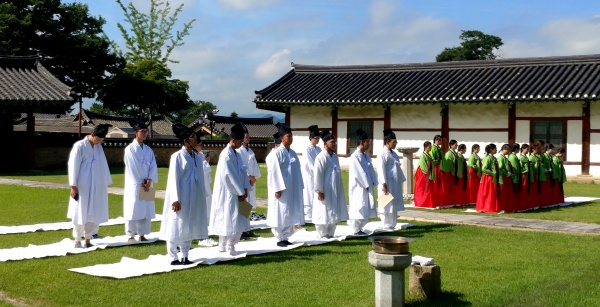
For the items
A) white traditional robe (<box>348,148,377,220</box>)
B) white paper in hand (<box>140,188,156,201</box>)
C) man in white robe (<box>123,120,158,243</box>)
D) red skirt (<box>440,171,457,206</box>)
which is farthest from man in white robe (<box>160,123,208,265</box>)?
Result: red skirt (<box>440,171,457,206</box>)

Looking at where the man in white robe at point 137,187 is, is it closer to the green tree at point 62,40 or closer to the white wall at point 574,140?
the white wall at point 574,140

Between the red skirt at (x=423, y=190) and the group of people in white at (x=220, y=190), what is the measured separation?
3.63m

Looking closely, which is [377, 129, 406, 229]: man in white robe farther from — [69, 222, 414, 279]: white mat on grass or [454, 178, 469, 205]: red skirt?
[454, 178, 469, 205]: red skirt

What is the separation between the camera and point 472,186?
16.3 meters

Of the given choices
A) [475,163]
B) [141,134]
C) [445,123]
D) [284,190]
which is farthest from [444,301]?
[445,123]

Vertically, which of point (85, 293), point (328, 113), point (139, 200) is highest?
point (328, 113)

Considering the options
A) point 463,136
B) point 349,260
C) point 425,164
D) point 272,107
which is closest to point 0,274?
point 349,260

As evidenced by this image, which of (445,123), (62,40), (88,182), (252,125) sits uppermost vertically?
(62,40)

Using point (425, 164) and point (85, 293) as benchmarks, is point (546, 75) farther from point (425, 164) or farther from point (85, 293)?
point (85, 293)

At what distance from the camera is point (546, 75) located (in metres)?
24.3

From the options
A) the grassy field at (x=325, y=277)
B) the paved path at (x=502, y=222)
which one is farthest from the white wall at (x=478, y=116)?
the grassy field at (x=325, y=277)

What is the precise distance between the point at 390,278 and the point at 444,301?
0.77 m

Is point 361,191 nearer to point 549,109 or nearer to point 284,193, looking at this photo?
point 284,193

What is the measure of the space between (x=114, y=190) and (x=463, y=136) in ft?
40.7
